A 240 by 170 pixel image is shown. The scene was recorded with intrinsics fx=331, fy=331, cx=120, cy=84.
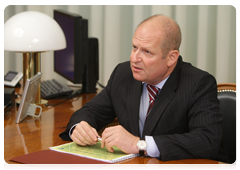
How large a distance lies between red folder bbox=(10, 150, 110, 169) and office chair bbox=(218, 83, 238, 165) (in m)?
0.91

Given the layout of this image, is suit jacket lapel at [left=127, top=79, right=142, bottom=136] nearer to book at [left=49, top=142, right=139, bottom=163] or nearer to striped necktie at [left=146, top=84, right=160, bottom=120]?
striped necktie at [left=146, top=84, right=160, bottom=120]

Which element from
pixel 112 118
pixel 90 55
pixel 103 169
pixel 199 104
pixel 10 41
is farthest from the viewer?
pixel 90 55

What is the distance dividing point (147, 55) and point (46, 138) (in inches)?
24.7

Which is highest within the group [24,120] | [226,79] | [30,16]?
[30,16]

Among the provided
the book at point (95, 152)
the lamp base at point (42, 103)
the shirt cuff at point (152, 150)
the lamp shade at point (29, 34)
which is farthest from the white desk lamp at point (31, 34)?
the shirt cuff at point (152, 150)

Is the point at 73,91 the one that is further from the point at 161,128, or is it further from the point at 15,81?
the point at 161,128

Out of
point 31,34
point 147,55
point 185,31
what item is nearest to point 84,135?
point 147,55

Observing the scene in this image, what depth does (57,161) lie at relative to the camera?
4.14 feet

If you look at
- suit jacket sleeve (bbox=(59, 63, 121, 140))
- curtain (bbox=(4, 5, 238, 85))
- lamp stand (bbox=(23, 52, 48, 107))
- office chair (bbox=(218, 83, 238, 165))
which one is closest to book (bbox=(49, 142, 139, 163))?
suit jacket sleeve (bbox=(59, 63, 121, 140))

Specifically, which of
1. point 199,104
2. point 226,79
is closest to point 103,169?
point 199,104

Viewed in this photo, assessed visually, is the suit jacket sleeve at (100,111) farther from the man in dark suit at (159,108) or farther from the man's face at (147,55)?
the man's face at (147,55)

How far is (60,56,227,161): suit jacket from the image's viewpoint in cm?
137

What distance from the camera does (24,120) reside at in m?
1.92

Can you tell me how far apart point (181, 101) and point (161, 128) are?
6.3 inches
